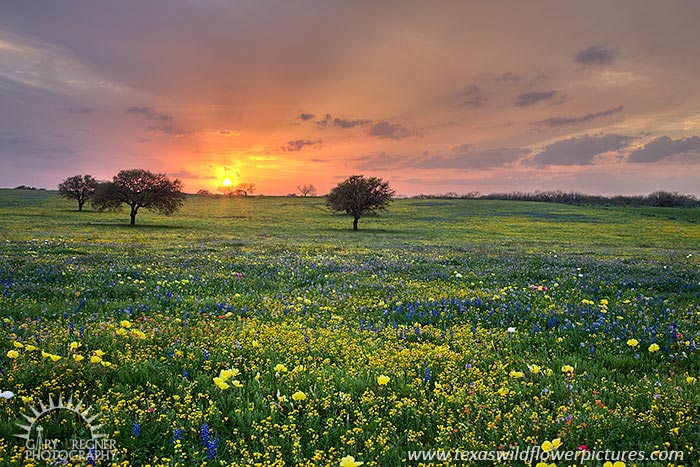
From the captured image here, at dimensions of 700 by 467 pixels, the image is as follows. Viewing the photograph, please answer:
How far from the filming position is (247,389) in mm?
4723

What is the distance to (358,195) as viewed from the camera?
6050cm

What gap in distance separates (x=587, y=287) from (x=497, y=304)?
3866 mm

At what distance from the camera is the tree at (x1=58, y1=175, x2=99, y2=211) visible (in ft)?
286

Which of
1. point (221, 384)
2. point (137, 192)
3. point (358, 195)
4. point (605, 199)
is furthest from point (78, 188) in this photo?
point (605, 199)

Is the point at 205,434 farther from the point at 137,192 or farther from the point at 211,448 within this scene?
the point at 137,192

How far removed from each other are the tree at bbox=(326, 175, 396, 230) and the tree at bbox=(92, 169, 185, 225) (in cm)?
2547

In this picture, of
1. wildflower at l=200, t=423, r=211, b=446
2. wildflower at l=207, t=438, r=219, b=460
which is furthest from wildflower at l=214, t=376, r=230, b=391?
wildflower at l=207, t=438, r=219, b=460

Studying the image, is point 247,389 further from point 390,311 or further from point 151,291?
point 151,291

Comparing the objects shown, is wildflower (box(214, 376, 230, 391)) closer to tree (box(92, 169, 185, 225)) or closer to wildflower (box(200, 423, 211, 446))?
wildflower (box(200, 423, 211, 446))

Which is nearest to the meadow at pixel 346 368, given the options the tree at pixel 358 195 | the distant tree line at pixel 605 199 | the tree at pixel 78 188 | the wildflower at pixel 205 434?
the wildflower at pixel 205 434

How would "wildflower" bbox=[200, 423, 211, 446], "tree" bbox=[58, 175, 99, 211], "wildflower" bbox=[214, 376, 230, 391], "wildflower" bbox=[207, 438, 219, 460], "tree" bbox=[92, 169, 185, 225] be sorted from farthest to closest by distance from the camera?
"tree" bbox=[58, 175, 99, 211]
"tree" bbox=[92, 169, 185, 225]
"wildflower" bbox=[214, 376, 230, 391]
"wildflower" bbox=[200, 423, 211, 446]
"wildflower" bbox=[207, 438, 219, 460]

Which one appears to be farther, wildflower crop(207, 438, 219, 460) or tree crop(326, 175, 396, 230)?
tree crop(326, 175, 396, 230)

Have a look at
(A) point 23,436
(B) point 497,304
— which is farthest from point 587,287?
(A) point 23,436

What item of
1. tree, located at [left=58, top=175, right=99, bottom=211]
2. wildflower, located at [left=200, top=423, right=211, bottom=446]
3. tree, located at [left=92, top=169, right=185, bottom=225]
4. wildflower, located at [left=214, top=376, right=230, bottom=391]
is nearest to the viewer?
wildflower, located at [left=200, top=423, right=211, bottom=446]
